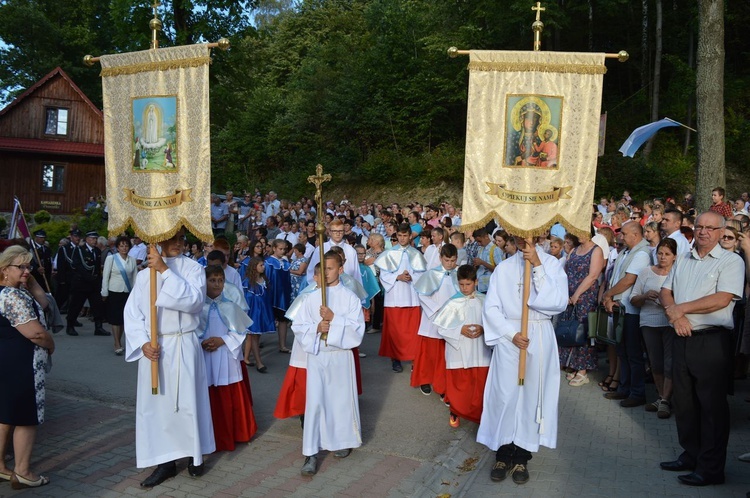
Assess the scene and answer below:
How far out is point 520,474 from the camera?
5.78 meters

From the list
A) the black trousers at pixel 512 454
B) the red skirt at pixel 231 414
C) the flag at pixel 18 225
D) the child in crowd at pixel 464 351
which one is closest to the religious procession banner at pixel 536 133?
the child in crowd at pixel 464 351

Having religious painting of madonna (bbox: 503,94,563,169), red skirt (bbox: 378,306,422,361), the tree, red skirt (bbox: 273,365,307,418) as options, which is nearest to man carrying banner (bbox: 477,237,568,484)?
religious painting of madonna (bbox: 503,94,563,169)

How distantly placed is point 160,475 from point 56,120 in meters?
33.1

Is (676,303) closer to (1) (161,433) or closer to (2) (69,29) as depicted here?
(1) (161,433)

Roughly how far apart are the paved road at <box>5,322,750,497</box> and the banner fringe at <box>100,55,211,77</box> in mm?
Answer: 3545

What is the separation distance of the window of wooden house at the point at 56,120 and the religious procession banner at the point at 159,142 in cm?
3152

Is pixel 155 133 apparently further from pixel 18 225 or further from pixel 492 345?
pixel 18 225

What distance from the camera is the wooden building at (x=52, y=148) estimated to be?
33500 mm

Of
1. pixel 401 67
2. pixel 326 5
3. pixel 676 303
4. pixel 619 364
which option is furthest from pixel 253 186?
pixel 676 303

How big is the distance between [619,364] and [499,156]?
397 cm

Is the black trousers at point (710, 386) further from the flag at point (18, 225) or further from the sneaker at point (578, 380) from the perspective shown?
the flag at point (18, 225)

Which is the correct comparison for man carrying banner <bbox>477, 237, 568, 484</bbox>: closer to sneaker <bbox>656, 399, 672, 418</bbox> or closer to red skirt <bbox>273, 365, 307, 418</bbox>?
red skirt <bbox>273, 365, 307, 418</bbox>

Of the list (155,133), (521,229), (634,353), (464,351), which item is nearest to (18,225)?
(155,133)

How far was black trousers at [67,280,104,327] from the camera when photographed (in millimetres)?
12859
